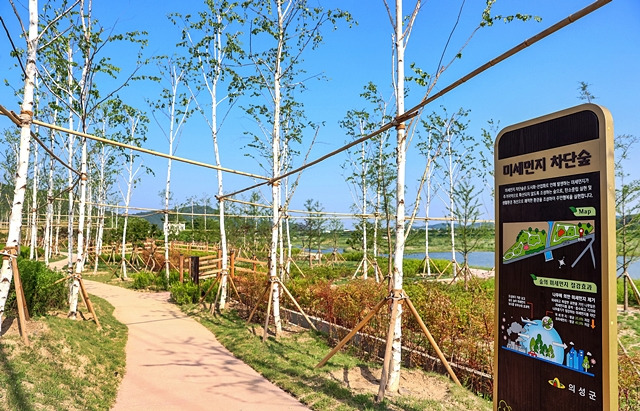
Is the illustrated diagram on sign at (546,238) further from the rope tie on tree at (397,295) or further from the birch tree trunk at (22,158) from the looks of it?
the birch tree trunk at (22,158)

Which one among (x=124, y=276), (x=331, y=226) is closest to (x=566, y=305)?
(x=124, y=276)

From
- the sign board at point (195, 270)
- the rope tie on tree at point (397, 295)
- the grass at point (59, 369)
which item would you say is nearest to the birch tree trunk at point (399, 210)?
the rope tie on tree at point (397, 295)

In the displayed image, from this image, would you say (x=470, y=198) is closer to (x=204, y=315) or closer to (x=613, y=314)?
(x=204, y=315)

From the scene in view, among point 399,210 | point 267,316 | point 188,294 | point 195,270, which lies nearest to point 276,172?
point 267,316

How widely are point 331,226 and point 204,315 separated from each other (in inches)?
542

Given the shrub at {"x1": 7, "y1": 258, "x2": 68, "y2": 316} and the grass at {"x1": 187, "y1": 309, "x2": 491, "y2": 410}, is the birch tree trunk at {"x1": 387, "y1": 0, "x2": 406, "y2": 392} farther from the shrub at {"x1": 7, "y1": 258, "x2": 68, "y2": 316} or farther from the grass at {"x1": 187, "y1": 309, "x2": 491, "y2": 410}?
the shrub at {"x1": 7, "y1": 258, "x2": 68, "y2": 316}

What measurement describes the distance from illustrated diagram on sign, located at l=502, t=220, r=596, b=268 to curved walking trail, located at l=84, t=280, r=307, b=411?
249 centimetres

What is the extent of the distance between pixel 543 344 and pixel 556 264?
0.49m

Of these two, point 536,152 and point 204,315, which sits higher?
point 536,152

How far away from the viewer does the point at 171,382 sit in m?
4.52

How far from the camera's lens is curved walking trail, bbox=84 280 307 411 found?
393cm

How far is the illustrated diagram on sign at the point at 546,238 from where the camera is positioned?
216cm

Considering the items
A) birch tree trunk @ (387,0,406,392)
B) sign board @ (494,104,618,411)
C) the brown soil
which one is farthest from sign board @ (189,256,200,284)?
sign board @ (494,104,618,411)

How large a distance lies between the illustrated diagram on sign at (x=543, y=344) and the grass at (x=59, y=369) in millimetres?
3417
